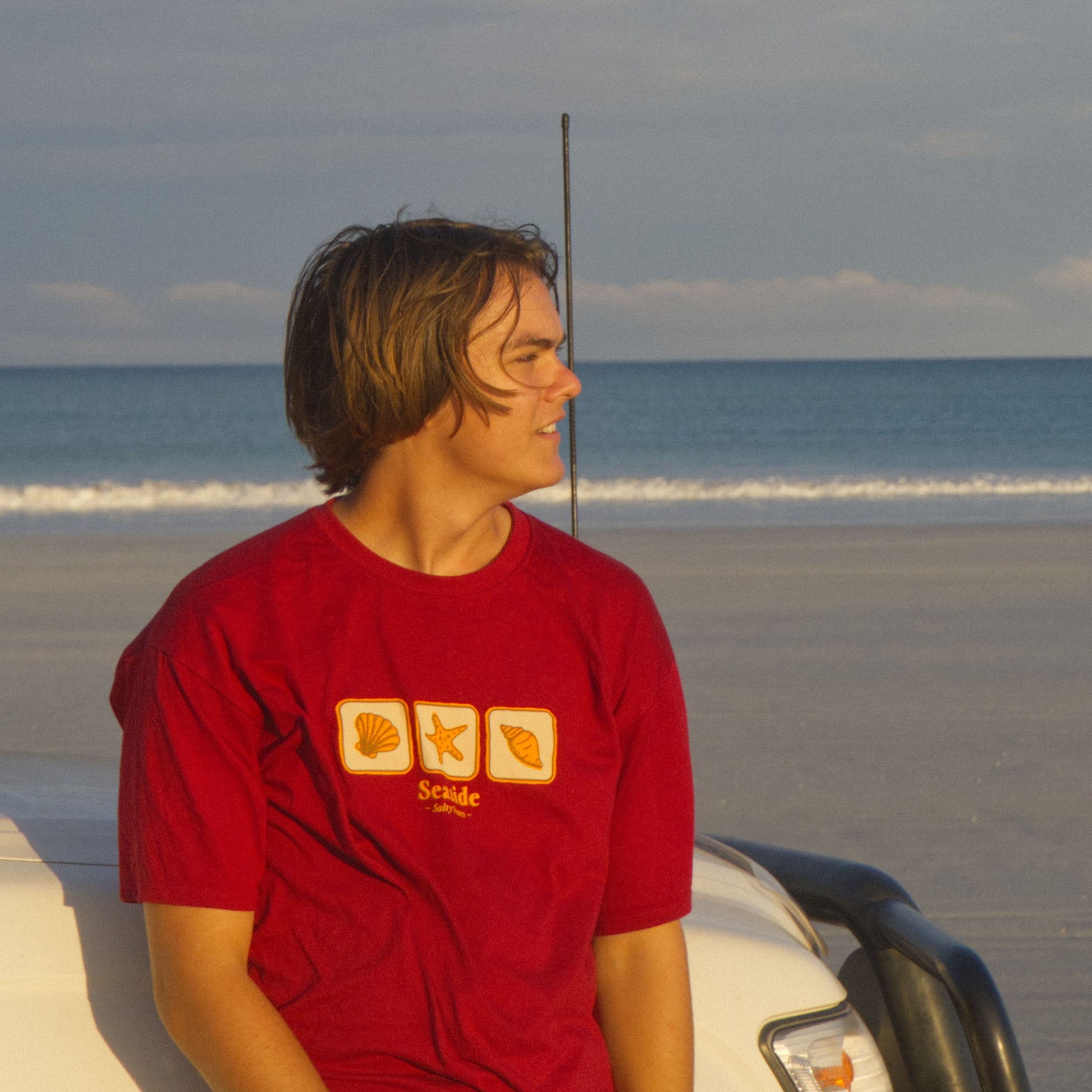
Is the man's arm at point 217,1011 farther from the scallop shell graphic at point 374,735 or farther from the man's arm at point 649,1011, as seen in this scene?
the man's arm at point 649,1011

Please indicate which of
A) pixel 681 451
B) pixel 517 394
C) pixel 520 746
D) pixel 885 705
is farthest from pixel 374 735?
pixel 681 451

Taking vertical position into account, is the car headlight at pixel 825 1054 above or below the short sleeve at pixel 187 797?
below

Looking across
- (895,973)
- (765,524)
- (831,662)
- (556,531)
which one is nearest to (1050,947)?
(895,973)

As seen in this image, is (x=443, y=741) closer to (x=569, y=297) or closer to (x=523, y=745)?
(x=523, y=745)

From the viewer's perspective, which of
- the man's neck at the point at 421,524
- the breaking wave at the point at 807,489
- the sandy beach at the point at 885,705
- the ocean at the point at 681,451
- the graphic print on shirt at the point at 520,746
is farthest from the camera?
the breaking wave at the point at 807,489

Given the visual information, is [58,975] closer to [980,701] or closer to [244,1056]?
[244,1056]

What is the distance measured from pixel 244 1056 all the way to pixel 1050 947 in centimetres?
326

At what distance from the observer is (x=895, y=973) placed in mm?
2320

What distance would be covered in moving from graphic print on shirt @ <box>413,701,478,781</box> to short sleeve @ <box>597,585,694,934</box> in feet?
0.67

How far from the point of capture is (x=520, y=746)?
5.51 feet

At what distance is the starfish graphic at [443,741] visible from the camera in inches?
65.2

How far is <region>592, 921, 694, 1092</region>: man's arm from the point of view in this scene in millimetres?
1759

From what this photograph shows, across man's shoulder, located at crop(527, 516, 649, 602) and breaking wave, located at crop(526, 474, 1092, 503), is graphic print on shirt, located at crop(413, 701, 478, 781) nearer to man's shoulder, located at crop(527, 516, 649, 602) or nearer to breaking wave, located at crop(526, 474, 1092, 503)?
man's shoulder, located at crop(527, 516, 649, 602)

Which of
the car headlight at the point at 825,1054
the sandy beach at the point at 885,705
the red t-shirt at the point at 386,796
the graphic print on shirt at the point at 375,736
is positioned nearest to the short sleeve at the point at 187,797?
the red t-shirt at the point at 386,796
